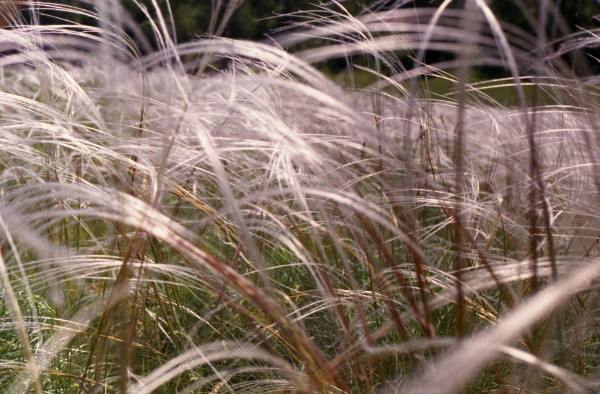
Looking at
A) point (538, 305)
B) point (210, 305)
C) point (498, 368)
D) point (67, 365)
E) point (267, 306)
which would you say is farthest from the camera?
point (210, 305)

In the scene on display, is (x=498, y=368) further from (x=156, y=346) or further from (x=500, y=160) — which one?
(x=156, y=346)

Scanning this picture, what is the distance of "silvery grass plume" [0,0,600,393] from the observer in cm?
100

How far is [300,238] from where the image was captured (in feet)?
5.13

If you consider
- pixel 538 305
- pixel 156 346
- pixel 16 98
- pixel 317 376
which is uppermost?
pixel 16 98

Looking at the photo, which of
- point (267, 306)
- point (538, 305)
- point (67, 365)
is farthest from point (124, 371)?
point (538, 305)

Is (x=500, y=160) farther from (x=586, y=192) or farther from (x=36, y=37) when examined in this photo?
(x=36, y=37)

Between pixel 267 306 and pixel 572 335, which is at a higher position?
pixel 267 306

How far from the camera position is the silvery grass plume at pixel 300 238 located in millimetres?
1003

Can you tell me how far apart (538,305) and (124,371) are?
546 millimetres

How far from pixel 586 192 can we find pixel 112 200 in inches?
33.6

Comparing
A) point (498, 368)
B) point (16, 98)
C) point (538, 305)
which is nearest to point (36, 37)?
point (16, 98)

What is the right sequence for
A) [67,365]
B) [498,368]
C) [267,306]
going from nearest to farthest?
[267,306]
[498,368]
[67,365]

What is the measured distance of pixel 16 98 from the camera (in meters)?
1.42

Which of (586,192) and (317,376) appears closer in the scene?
(317,376)
